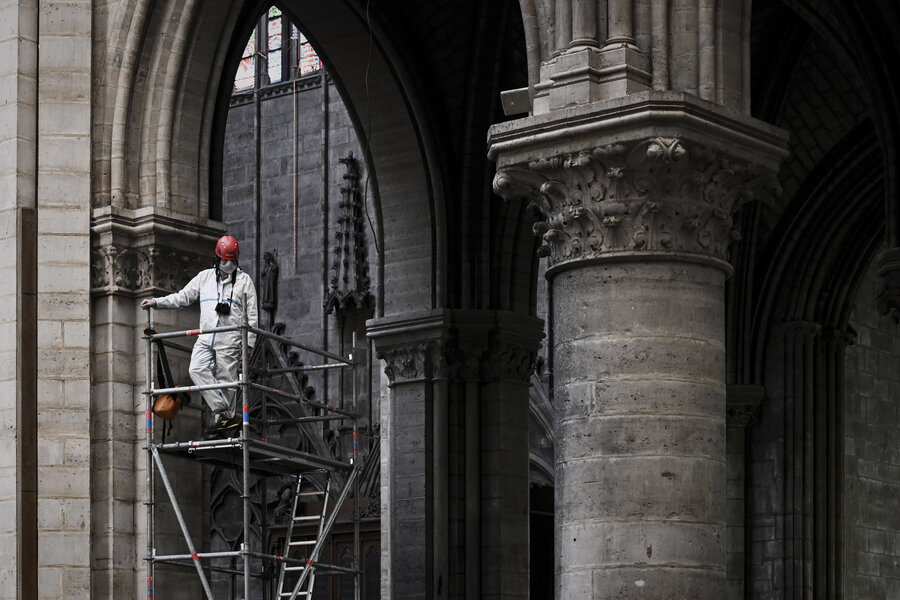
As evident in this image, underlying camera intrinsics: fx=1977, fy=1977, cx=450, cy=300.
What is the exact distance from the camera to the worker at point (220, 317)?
46.2 ft

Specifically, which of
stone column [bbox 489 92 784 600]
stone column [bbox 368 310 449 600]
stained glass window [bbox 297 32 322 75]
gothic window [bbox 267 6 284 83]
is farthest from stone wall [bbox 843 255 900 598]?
stone column [bbox 489 92 784 600]

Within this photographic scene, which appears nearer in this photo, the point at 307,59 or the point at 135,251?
the point at 135,251

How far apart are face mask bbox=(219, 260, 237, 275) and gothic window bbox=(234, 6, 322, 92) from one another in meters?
15.9

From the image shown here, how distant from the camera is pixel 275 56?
3047cm

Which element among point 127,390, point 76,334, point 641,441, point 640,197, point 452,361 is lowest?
point 641,441

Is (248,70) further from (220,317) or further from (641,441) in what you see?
(641,441)

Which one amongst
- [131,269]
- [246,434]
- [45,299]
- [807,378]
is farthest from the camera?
[807,378]

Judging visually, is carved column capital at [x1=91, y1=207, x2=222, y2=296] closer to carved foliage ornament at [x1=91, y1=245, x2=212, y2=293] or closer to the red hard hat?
carved foliage ornament at [x1=91, y1=245, x2=212, y2=293]

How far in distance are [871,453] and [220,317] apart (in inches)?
557

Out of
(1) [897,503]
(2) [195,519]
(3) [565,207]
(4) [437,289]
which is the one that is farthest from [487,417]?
(1) [897,503]

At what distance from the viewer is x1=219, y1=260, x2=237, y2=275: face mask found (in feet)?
46.4

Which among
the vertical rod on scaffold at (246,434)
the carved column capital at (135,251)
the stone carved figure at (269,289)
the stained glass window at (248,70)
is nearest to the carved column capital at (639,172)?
the vertical rod on scaffold at (246,434)

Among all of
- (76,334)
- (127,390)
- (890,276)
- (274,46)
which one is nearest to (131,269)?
(76,334)

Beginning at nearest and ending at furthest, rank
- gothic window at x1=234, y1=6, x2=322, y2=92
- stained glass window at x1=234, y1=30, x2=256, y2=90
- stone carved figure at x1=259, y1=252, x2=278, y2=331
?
1. stone carved figure at x1=259, y1=252, x2=278, y2=331
2. gothic window at x1=234, y1=6, x2=322, y2=92
3. stained glass window at x1=234, y1=30, x2=256, y2=90
